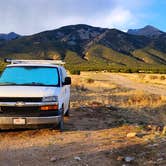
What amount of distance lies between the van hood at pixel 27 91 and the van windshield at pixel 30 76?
513 millimetres

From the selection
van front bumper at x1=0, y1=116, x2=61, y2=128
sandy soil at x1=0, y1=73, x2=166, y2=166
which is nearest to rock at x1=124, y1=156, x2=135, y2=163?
sandy soil at x1=0, y1=73, x2=166, y2=166

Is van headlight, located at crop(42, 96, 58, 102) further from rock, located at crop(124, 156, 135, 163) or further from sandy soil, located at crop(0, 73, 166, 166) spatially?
rock, located at crop(124, 156, 135, 163)

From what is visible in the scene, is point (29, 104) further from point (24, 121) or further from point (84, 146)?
point (84, 146)

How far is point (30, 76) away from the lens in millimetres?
12812

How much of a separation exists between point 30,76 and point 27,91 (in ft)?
4.42

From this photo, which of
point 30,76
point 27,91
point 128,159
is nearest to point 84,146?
point 128,159

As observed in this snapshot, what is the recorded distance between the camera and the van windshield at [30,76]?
1251 centimetres

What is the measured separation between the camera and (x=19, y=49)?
19400cm

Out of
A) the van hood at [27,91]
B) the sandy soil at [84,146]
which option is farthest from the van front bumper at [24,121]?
the van hood at [27,91]

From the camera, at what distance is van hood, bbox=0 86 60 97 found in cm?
1138

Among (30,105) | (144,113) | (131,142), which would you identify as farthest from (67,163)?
(144,113)

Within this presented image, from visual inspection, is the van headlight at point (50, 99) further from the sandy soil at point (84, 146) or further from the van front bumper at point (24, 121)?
the sandy soil at point (84, 146)

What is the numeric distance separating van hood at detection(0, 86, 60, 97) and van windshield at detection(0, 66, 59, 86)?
0.51m

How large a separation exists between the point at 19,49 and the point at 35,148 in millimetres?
186397
